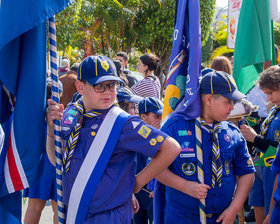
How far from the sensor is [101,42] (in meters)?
18.9

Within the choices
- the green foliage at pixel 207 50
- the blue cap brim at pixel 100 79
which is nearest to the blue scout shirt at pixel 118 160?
the blue cap brim at pixel 100 79

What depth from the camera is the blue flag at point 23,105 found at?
255 cm

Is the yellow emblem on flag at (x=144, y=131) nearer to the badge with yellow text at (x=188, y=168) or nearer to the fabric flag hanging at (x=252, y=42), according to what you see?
the badge with yellow text at (x=188, y=168)

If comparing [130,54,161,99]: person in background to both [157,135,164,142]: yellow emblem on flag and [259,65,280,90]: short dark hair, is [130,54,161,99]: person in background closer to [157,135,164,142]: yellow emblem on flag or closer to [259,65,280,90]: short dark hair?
[259,65,280,90]: short dark hair

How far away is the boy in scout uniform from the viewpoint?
9.70 ft

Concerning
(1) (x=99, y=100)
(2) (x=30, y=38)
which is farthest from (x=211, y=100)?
(2) (x=30, y=38)

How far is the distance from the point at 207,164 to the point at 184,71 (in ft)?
3.16

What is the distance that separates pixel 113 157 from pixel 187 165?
717mm

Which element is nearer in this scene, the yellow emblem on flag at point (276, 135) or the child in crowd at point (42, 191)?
the yellow emblem on flag at point (276, 135)

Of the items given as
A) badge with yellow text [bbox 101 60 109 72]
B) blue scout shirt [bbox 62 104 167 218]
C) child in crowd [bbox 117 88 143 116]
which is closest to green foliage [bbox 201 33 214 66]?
child in crowd [bbox 117 88 143 116]

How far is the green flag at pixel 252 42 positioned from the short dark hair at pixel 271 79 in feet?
2.65

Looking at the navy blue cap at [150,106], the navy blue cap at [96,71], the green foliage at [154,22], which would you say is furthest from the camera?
the green foliage at [154,22]

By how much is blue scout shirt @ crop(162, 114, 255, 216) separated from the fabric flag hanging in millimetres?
1719

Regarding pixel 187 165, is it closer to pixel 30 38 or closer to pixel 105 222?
pixel 105 222
